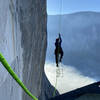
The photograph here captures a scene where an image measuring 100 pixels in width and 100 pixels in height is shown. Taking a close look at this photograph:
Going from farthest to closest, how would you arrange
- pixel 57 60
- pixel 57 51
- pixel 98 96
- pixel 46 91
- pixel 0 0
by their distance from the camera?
pixel 46 91 < pixel 57 60 < pixel 57 51 < pixel 98 96 < pixel 0 0

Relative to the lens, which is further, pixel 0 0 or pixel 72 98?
pixel 72 98

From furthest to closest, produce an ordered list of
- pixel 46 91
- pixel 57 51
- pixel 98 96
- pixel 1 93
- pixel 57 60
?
1. pixel 46 91
2. pixel 57 60
3. pixel 57 51
4. pixel 98 96
5. pixel 1 93

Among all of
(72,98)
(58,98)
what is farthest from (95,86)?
(58,98)

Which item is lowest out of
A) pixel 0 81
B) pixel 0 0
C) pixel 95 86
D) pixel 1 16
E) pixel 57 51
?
pixel 95 86

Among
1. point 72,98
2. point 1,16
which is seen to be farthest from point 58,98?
point 1,16

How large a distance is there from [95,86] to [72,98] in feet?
3.81

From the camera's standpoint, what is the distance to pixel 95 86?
8.74m

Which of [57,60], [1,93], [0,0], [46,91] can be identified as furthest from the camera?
[46,91]

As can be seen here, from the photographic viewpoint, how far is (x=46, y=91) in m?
23.6

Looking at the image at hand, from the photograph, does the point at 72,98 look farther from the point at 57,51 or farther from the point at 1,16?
the point at 1,16

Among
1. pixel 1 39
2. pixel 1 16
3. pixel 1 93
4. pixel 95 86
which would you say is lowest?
pixel 95 86

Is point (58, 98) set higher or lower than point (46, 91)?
higher

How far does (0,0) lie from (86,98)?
22.7 ft

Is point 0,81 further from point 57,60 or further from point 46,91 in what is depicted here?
point 46,91
